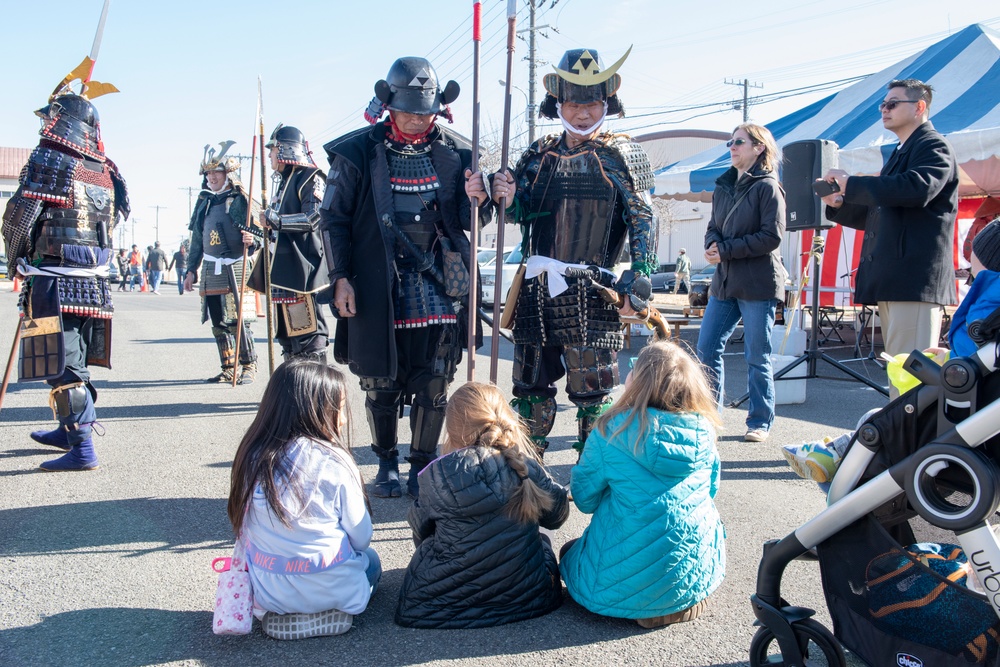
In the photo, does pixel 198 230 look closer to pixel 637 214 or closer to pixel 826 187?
pixel 637 214

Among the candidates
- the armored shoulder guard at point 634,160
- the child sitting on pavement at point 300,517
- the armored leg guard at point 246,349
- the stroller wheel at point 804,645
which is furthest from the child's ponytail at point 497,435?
the armored leg guard at point 246,349

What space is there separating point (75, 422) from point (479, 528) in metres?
3.01

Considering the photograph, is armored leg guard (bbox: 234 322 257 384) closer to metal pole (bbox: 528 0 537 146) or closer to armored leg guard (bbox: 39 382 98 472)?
armored leg guard (bbox: 39 382 98 472)

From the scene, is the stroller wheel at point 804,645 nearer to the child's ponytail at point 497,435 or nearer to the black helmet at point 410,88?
the child's ponytail at point 497,435

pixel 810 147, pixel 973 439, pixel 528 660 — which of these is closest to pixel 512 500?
pixel 528 660

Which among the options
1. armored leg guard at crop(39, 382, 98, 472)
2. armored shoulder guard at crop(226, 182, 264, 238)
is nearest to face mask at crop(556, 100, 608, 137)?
→ armored leg guard at crop(39, 382, 98, 472)

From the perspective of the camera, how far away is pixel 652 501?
103 inches

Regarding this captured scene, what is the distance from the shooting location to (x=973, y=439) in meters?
1.87

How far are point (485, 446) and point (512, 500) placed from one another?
202 millimetres

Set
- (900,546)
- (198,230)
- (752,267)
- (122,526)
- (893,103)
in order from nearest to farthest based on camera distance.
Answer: (900,546)
(122,526)
(893,103)
(752,267)
(198,230)

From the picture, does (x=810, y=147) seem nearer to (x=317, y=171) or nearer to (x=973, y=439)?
(x=317, y=171)

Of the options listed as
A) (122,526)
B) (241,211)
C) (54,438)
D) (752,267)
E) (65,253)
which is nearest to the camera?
(122,526)

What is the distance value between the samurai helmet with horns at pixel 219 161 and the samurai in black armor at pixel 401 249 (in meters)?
3.98

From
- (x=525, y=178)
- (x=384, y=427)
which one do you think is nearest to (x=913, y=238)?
(x=525, y=178)
